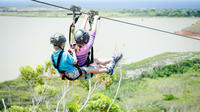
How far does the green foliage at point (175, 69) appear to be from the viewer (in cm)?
2612

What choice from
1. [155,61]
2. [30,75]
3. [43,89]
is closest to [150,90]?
[155,61]

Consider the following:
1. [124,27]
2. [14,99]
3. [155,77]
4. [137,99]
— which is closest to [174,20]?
[124,27]

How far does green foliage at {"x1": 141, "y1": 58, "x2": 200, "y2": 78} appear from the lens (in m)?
26.1

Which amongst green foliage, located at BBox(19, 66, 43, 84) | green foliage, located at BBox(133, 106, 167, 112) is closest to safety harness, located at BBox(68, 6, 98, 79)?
green foliage, located at BBox(19, 66, 43, 84)

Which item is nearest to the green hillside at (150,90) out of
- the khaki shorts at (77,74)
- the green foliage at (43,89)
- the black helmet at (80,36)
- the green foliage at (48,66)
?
the green foliage at (43,89)

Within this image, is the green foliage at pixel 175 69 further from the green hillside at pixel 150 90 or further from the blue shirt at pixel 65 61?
the blue shirt at pixel 65 61

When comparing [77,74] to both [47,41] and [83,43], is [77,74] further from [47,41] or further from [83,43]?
[47,41]

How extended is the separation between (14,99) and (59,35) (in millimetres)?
18122

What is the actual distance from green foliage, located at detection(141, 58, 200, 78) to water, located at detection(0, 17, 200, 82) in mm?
3994

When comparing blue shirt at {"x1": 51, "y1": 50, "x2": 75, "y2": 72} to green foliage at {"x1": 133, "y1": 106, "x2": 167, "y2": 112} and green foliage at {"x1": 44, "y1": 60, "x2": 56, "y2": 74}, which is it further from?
green foliage at {"x1": 133, "y1": 106, "x2": 167, "y2": 112}

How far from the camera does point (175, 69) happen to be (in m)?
27.7

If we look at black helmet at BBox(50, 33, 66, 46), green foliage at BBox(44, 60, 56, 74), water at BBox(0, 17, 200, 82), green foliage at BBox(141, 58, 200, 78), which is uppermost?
black helmet at BBox(50, 33, 66, 46)

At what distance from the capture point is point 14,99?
738 inches

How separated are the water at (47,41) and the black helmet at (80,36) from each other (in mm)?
23176
